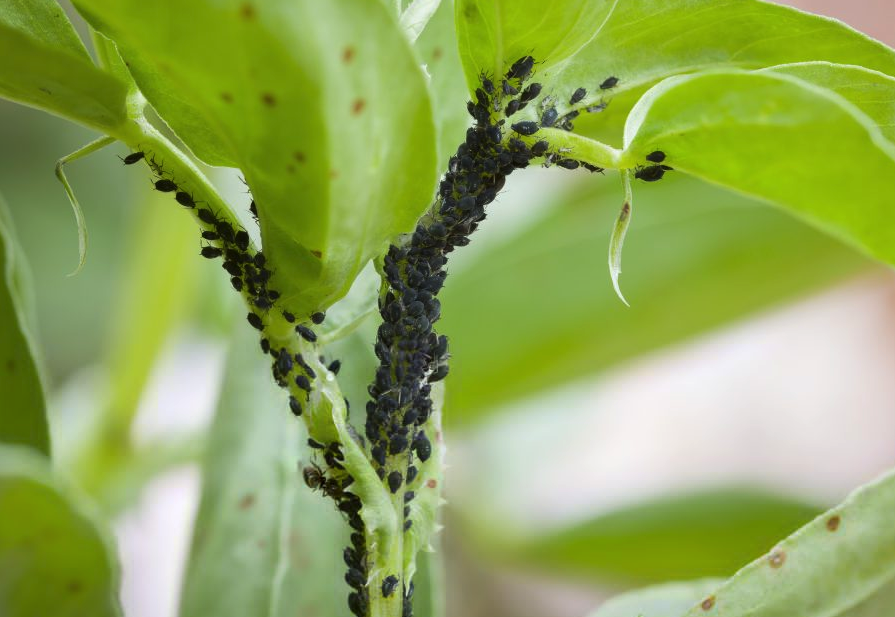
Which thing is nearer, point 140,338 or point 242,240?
point 242,240

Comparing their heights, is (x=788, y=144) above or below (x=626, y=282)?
below

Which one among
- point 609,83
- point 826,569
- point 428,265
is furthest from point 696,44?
point 826,569

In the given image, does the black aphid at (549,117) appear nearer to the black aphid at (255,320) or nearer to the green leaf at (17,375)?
the black aphid at (255,320)

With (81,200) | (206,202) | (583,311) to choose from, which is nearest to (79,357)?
(81,200)

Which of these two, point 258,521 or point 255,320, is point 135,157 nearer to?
point 255,320

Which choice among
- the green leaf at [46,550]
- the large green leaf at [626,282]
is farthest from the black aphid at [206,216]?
the large green leaf at [626,282]

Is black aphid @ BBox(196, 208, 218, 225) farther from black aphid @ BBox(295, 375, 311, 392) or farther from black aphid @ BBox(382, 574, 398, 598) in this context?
black aphid @ BBox(382, 574, 398, 598)
